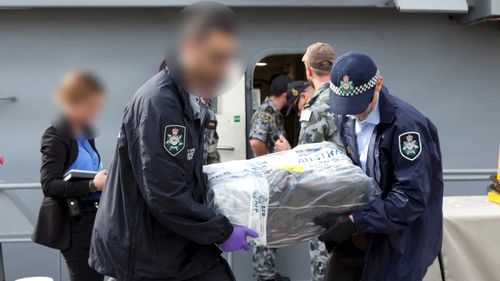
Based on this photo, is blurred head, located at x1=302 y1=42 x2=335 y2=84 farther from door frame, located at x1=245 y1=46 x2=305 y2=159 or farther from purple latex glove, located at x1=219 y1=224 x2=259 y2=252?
purple latex glove, located at x1=219 y1=224 x2=259 y2=252

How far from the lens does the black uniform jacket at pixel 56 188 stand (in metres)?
2.69

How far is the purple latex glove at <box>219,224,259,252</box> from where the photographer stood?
72.6 inches

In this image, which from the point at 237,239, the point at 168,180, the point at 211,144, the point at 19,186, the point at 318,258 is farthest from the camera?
the point at 211,144

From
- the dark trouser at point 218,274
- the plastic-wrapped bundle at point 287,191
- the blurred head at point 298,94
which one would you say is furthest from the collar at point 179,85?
the blurred head at point 298,94

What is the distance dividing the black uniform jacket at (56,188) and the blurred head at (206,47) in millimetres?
1119

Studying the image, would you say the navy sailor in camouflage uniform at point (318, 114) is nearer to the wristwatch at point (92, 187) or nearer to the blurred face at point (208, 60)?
the wristwatch at point (92, 187)

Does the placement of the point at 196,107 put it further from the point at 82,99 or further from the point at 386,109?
the point at 82,99

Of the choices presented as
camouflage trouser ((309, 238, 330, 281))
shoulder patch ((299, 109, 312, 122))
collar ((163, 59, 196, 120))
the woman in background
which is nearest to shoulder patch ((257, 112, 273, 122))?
shoulder patch ((299, 109, 312, 122))

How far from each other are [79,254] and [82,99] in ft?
2.47

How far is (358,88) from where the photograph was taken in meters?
2.16

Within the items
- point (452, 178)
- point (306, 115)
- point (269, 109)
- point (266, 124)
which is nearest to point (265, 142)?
point (266, 124)

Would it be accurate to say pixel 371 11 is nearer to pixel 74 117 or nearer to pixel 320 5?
pixel 320 5

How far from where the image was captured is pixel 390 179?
7.25ft

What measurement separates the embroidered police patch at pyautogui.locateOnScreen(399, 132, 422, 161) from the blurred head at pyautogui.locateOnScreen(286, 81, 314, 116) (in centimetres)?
217
